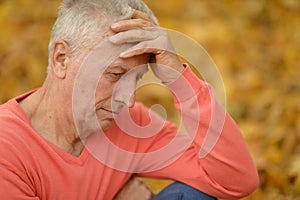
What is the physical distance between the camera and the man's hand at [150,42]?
2.13m

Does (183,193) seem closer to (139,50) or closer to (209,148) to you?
(209,148)

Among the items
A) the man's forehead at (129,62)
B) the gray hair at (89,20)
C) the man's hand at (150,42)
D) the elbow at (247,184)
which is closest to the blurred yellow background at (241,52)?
the elbow at (247,184)

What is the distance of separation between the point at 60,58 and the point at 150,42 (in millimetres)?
Result: 282

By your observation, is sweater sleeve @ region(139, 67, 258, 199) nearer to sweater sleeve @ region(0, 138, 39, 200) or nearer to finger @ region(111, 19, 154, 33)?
finger @ region(111, 19, 154, 33)

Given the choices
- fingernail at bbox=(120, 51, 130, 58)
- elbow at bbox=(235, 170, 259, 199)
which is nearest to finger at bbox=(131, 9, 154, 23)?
fingernail at bbox=(120, 51, 130, 58)

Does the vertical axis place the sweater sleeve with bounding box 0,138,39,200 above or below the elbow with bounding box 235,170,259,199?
above

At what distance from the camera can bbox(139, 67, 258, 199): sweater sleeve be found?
2.30 metres

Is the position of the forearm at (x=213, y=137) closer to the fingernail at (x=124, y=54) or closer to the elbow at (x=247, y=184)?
the elbow at (x=247, y=184)

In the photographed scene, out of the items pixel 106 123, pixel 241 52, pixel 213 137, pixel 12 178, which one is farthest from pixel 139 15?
pixel 241 52

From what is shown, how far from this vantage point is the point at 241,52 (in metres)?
4.96

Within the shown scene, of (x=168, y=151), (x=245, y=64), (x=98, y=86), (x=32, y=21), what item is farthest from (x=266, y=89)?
(x=98, y=86)

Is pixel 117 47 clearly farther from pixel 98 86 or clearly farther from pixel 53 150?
pixel 53 150

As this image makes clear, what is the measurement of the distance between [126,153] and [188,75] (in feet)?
1.29

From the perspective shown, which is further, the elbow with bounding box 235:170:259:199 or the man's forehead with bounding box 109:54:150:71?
the elbow with bounding box 235:170:259:199
